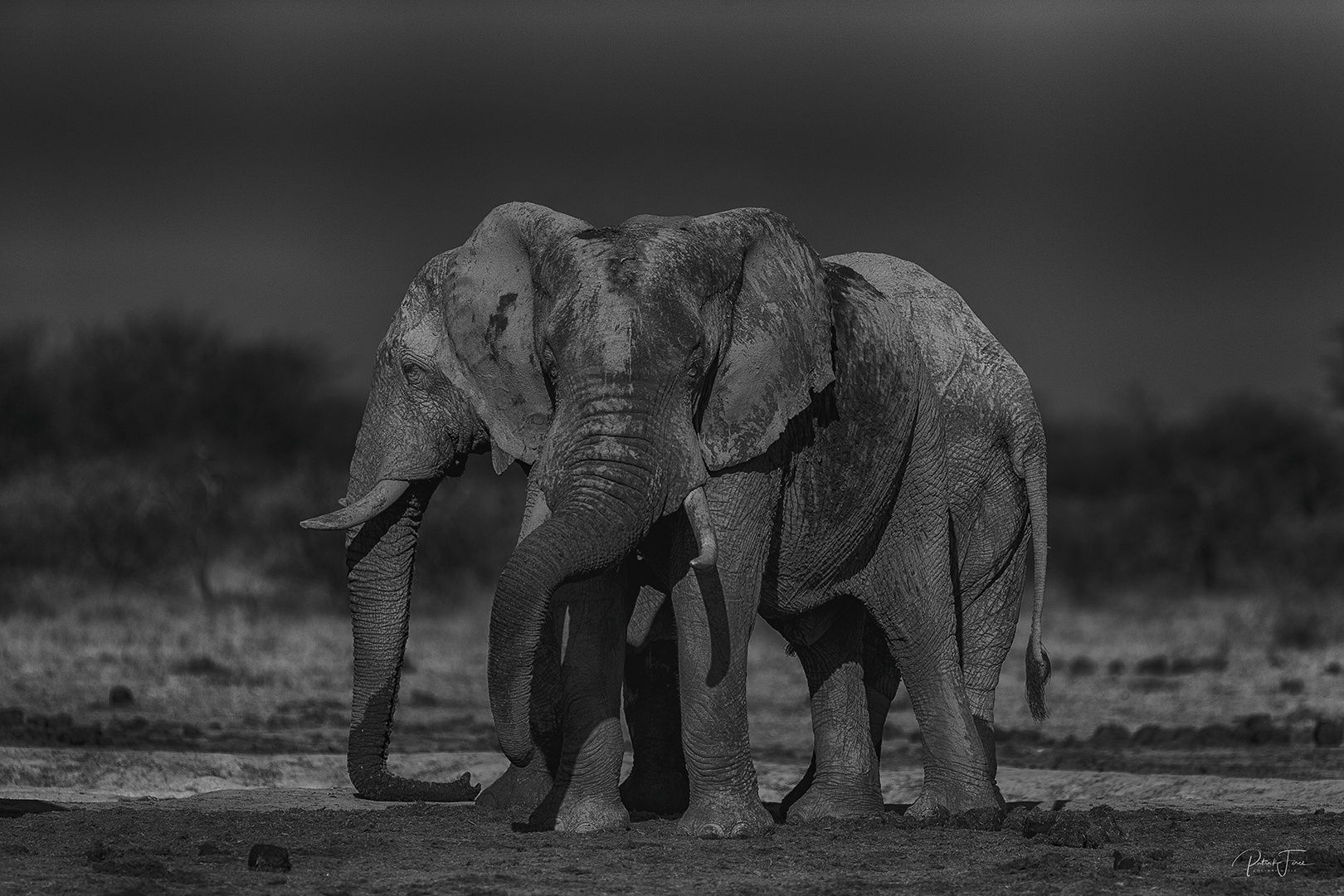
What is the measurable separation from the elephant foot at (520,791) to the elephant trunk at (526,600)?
1565 millimetres

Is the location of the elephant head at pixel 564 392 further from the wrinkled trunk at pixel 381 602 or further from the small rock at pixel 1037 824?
the small rock at pixel 1037 824

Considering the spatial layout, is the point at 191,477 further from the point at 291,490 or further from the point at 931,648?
the point at 931,648

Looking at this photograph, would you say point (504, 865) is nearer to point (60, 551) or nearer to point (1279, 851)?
point (1279, 851)

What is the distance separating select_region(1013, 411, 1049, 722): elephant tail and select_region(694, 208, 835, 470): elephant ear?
1.79 metres

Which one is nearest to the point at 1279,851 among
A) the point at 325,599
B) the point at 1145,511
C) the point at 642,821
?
the point at 642,821

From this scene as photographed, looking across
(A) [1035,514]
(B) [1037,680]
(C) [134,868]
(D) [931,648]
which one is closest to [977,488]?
(A) [1035,514]

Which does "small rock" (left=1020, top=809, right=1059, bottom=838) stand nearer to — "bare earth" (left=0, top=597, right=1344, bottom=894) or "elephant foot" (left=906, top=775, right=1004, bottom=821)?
"bare earth" (left=0, top=597, right=1344, bottom=894)

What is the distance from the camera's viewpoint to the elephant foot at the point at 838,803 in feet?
32.8

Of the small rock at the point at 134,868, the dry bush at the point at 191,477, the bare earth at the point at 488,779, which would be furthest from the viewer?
the dry bush at the point at 191,477

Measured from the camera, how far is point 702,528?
8.21 m

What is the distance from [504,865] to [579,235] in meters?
2.69

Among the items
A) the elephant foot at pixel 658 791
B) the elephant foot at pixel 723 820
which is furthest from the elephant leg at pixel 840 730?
the elephant foot at pixel 723 820

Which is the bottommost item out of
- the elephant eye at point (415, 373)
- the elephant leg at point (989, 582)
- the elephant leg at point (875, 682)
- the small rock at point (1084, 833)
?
the small rock at point (1084, 833)

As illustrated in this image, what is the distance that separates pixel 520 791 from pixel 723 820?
52.7 inches
